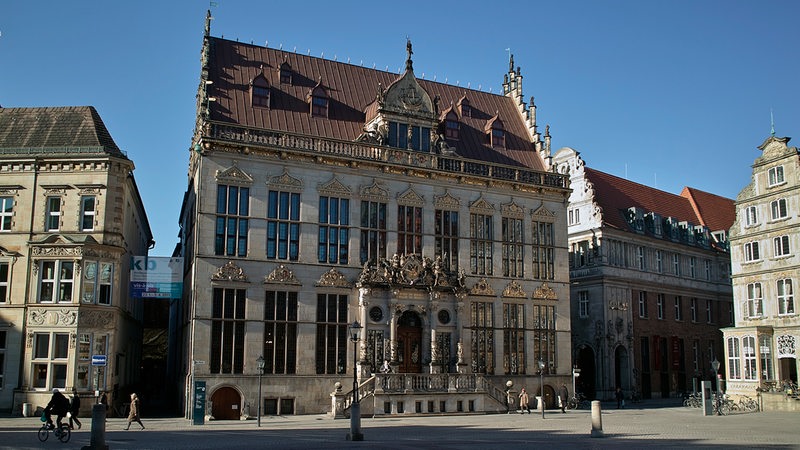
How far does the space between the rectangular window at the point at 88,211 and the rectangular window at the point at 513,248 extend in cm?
2387

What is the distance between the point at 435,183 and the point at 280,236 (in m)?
10.3

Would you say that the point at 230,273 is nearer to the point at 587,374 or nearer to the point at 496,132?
the point at 496,132

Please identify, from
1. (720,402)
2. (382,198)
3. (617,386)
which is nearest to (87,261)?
(382,198)

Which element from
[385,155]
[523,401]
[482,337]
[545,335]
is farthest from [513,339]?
A: [385,155]

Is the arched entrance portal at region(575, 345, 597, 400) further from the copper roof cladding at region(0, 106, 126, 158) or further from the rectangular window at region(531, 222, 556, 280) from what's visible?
the copper roof cladding at region(0, 106, 126, 158)

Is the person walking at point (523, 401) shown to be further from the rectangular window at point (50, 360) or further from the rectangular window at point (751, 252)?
the rectangular window at point (50, 360)

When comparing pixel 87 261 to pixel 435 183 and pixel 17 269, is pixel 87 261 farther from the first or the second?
pixel 435 183

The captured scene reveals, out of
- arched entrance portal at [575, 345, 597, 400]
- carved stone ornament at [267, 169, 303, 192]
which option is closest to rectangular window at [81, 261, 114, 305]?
carved stone ornament at [267, 169, 303, 192]

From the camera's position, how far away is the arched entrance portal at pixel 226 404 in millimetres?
39281

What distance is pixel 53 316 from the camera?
127 ft

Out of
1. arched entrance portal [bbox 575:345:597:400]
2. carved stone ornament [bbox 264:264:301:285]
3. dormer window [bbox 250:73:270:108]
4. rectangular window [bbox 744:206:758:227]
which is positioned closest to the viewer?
carved stone ornament [bbox 264:264:301:285]

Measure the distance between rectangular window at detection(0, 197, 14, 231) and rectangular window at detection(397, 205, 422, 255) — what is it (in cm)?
2049

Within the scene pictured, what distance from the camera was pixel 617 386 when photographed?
200 ft

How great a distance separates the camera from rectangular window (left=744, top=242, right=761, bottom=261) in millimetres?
55000
